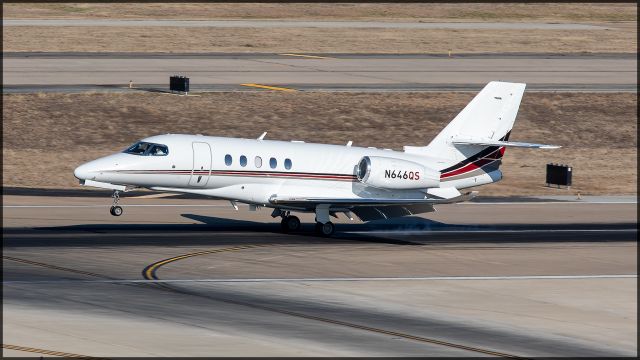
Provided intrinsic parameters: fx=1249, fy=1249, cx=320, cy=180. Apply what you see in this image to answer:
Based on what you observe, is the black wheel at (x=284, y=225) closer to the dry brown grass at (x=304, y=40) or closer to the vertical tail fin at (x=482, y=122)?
the vertical tail fin at (x=482, y=122)

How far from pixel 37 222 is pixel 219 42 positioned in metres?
48.2

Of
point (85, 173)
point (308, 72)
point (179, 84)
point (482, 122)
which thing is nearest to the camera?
point (85, 173)

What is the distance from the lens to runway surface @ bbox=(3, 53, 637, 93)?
7338cm

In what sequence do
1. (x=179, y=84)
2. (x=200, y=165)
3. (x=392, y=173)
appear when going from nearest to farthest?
(x=200, y=165), (x=392, y=173), (x=179, y=84)

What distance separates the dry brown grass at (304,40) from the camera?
88938mm

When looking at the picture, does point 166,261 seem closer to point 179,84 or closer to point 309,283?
point 309,283

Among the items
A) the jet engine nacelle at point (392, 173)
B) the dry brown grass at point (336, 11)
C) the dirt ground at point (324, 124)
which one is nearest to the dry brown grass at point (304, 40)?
the dry brown grass at point (336, 11)

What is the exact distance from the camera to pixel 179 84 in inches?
2741

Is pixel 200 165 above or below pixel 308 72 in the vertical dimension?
below

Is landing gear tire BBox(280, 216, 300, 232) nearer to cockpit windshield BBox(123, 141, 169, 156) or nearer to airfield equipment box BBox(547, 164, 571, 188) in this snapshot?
cockpit windshield BBox(123, 141, 169, 156)

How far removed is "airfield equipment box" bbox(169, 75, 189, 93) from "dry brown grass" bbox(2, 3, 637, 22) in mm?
36134

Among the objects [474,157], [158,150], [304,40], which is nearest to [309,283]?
[158,150]

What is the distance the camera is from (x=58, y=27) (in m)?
95.1

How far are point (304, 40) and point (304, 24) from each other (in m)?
9.99
